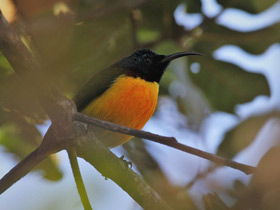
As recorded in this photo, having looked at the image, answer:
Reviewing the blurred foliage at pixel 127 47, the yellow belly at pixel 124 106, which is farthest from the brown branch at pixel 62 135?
the yellow belly at pixel 124 106

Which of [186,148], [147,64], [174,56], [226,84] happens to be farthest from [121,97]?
[186,148]

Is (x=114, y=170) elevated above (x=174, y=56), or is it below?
below

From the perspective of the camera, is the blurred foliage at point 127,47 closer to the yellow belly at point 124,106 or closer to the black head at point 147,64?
the black head at point 147,64

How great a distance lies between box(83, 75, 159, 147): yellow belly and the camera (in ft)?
13.5

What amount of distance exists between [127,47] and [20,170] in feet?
5.72

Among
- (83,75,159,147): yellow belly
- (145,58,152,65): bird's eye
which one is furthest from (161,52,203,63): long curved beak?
(83,75,159,147): yellow belly

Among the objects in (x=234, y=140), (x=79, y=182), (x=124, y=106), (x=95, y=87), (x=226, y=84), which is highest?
(x=95, y=87)

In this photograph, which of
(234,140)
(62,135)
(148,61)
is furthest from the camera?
(148,61)

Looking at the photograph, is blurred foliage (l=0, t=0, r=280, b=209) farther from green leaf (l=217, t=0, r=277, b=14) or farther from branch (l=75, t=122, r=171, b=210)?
branch (l=75, t=122, r=171, b=210)

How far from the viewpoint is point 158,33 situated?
445 cm

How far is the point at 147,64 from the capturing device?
482 centimetres

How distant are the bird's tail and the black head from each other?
1.58m

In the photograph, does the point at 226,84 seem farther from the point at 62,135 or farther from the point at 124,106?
the point at 62,135

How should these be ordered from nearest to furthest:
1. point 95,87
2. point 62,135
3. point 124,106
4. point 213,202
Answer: point 213,202 < point 62,135 < point 124,106 < point 95,87
